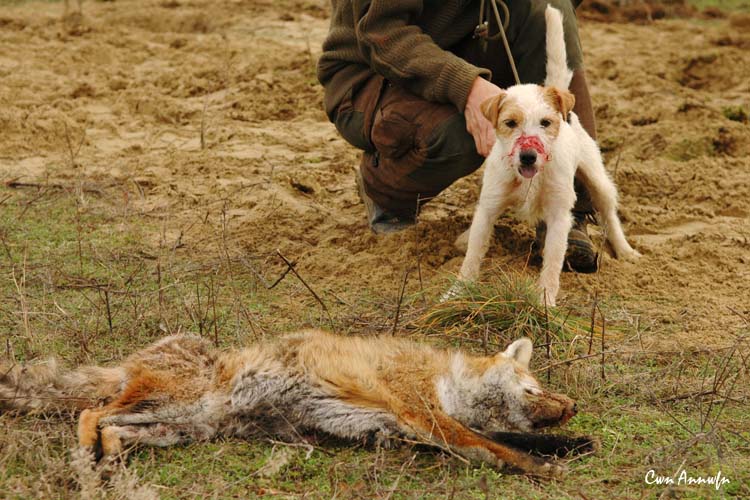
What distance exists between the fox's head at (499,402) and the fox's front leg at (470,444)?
0.50ft

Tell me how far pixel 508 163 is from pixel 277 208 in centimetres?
178

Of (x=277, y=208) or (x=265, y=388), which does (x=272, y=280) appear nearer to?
(x=277, y=208)

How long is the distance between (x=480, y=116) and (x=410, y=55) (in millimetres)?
472

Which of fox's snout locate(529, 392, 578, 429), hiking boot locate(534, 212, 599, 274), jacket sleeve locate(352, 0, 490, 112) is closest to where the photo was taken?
fox's snout locate(529, 392, 578, 429)

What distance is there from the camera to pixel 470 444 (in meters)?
3.02

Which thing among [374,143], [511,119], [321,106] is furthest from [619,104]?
[511,119]

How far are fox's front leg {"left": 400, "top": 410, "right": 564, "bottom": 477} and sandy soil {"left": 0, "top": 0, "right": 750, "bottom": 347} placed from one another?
53.4 inches

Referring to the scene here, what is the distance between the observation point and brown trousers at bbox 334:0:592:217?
4914 mm

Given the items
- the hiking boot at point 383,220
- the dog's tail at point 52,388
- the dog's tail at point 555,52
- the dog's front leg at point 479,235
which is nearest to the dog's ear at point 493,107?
the dog's front leg at point 479,235

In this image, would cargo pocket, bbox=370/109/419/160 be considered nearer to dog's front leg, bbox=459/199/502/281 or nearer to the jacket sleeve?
the jacket sleeve

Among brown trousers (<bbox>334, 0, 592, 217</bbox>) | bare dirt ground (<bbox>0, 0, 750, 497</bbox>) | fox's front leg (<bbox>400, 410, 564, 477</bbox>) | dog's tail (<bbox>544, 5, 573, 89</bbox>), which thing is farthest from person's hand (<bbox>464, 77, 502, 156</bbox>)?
fox's front leg (<bbox>400, 410, 564, 477</bbox>)

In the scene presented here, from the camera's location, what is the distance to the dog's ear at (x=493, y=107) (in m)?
4.35

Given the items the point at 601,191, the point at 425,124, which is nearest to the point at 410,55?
the point at 425,124

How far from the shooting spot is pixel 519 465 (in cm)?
301
